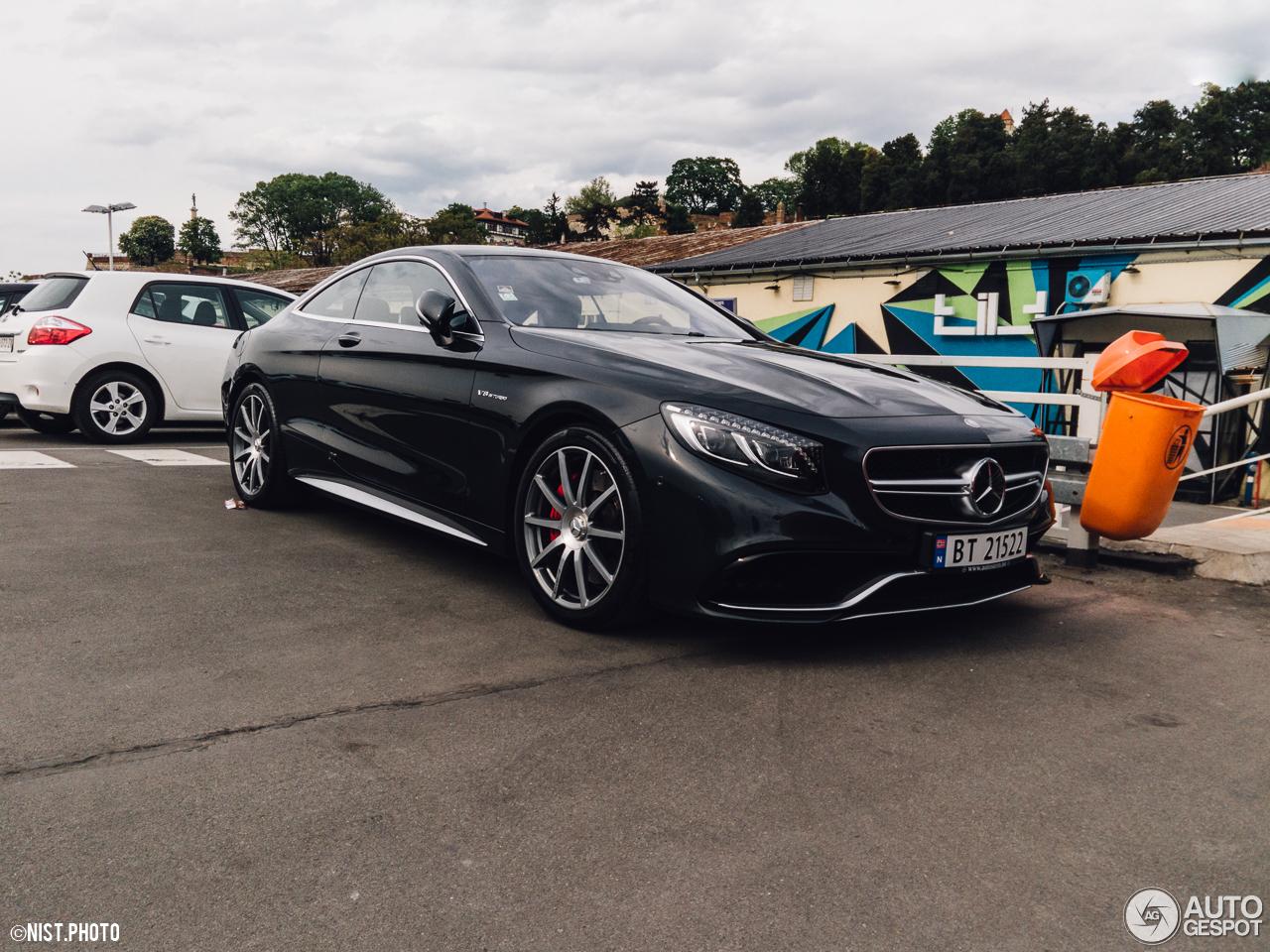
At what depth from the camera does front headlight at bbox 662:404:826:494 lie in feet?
11.3

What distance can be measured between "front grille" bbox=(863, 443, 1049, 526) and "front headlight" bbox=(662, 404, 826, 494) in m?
0.20

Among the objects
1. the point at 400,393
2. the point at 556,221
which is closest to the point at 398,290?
the point at 400,393

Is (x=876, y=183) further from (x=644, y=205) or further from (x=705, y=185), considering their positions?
(x=705, y=185)

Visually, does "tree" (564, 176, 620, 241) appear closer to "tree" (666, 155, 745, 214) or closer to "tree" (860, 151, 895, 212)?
"tree" (666, 155, 745, 214)

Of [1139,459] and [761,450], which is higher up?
[761,450]

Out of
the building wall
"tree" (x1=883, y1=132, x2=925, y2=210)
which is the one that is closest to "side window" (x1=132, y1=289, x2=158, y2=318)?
the building wall

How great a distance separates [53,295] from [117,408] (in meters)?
1.25

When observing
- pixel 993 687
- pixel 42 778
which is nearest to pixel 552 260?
pixel 993 687

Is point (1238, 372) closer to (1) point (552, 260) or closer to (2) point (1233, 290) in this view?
(2) point (1233, 290)

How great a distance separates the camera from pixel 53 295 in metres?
9.91

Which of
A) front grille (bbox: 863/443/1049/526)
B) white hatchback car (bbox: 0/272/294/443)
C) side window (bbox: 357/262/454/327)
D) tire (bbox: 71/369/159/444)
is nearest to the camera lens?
front grille (bbox: 863/443/1049/526)

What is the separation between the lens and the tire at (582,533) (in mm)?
3684

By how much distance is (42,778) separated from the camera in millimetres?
2525

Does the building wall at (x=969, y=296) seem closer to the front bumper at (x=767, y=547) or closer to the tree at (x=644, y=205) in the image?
the front bumper at (x=767, y=547)
